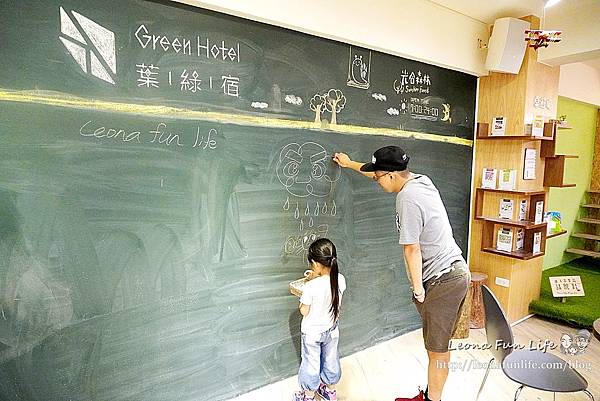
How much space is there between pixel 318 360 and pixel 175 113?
5.42 feet

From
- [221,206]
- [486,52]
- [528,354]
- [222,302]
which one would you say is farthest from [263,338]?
[486,52]

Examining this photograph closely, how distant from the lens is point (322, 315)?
7.70 ft

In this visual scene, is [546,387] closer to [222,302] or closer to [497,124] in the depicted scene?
[222,302]

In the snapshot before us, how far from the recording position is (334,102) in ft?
9.08

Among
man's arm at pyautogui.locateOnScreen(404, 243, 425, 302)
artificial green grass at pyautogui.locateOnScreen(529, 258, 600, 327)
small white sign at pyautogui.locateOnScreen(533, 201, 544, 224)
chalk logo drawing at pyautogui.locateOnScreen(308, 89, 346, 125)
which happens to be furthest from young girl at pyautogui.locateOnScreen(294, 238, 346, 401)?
artificial green grass at pyautogui.locateOnScreen(529, 258, 600, 327)

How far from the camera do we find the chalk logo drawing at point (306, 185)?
8.52 ft

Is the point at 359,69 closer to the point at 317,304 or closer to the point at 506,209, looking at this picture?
the point at 317,304

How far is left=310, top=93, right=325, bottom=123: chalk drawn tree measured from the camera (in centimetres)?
266

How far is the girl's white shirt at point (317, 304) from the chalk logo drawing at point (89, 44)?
1500mm

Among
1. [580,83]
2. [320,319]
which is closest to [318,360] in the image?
[320,319]

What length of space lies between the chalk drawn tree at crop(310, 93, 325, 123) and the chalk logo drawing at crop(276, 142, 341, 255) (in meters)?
0.19

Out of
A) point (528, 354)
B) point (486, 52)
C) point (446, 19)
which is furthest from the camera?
point (486, 52)

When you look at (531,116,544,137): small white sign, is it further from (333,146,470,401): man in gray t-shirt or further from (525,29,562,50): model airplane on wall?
(333,146,470,401): man in gray t-shirt

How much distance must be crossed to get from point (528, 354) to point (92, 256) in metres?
2.38
